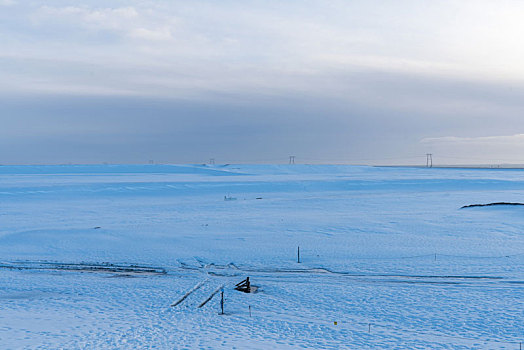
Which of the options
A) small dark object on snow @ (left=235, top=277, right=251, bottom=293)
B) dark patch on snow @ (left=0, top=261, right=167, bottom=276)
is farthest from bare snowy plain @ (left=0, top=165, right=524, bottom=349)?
small dark object on snow @ (left=235, top=277, right=251, bottom=293)

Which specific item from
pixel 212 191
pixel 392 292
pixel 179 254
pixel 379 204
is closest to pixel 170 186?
pixel 212 191

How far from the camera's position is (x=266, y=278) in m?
18.1

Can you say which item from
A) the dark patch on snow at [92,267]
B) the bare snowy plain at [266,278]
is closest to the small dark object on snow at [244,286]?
the bare snowy plain at [266,278]

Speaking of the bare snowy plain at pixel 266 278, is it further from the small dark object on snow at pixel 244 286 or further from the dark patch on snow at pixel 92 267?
the small dark object on snow at pixel 244 286

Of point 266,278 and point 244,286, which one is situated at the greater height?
point 244,286

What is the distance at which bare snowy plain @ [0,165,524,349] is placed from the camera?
1223cm

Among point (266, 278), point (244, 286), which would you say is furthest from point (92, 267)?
point (266, 278)

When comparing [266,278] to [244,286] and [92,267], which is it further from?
[92,267]

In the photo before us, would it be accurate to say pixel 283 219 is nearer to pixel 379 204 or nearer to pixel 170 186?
pixel 379 204

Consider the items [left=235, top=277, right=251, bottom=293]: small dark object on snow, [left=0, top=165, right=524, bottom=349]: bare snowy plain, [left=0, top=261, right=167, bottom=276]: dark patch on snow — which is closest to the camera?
[left=0, top=165, right=524, bottom=349]: bare snowy plain

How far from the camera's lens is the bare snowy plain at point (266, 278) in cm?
1223

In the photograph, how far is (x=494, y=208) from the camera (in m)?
35.8

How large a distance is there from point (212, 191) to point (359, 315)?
44227 millimetres

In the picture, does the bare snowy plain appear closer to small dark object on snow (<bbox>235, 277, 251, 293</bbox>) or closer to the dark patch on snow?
the dark patch on snow
